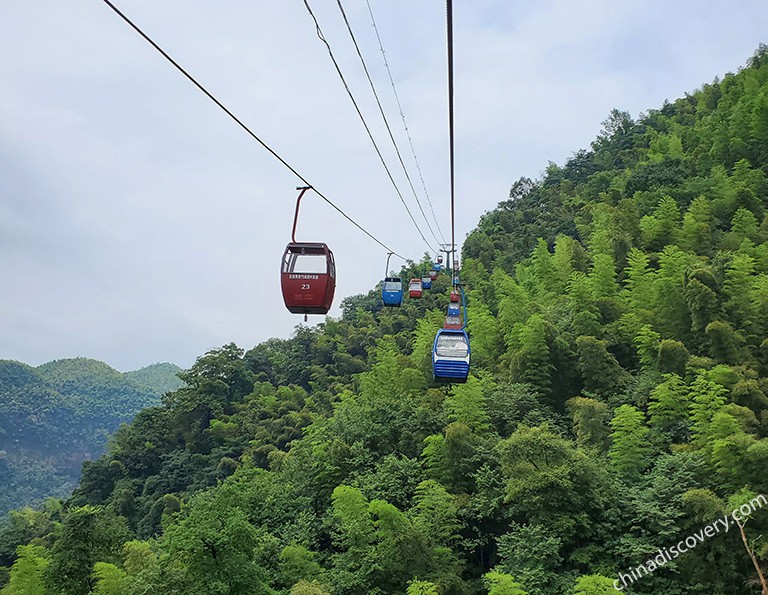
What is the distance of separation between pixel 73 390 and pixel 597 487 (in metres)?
125

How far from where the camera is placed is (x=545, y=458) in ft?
54.0

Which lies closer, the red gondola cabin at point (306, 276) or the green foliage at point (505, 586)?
the red gondola cabin at point (306, 276)

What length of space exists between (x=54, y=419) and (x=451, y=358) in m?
114

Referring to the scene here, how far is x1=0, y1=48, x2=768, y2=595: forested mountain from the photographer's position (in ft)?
49.3

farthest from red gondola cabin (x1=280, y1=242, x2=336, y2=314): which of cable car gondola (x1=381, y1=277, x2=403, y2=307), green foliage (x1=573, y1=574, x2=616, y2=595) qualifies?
cable car gondola (x1=381, y1=277, x2=403, y2=307)

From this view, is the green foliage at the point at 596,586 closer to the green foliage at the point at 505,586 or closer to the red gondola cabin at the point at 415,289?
the green foliage at the point at 505,586

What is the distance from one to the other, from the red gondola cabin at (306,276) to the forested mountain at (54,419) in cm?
9679

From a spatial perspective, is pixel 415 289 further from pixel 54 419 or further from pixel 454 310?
pixel 54 419

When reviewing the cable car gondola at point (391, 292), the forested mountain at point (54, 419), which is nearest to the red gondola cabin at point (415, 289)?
the cable car gondola at point (391, 292)

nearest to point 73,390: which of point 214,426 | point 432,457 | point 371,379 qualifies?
point 214,426

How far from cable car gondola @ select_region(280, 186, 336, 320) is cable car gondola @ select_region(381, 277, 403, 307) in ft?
34.7

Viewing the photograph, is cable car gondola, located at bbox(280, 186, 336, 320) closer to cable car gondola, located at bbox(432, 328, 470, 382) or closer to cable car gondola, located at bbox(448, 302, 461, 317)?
cable car gondola, located at bbox(432, 328, 470, 382)

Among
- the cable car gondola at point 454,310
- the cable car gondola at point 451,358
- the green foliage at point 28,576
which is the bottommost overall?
the green foliage at point 28,576

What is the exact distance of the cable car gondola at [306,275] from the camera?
862cm
